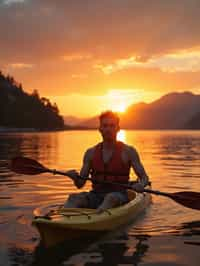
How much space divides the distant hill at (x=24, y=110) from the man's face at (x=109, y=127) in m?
140

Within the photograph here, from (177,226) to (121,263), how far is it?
2.51 metres

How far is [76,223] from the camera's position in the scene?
7094mm

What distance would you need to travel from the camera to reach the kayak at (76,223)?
6852mm

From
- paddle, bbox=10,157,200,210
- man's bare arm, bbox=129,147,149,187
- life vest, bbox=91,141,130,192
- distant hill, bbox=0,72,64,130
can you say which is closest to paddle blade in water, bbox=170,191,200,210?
paddle, bbox=10,157,200,210

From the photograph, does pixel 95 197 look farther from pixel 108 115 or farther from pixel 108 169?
pixel 108 115

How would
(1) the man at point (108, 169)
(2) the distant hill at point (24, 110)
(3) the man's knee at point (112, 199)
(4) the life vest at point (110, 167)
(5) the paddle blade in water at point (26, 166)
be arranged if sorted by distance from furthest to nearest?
(2) the distant hill at point (24, 110), (5) the paddle blade in water at point (26, 166), (4) the life vest at point (110, 167), (1) the man at point (108, 169), (3) the man's knee at point (112, 199)

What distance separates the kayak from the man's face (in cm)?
128

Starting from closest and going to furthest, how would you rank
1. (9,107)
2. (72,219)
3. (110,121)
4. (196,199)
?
(72,219), (110,121), (196,199), (9,107)

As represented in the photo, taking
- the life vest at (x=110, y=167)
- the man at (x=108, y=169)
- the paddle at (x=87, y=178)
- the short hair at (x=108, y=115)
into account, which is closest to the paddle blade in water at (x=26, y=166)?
the paddle at (x=87, y=178)

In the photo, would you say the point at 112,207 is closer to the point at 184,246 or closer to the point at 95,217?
the point at 95,217

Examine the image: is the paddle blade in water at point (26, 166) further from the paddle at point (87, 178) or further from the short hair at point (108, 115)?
the short hair at point (108, 115)

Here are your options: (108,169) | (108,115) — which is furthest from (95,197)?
(108,115)

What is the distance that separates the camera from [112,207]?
8305 mm

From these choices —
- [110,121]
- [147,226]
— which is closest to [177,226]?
[147,226]
